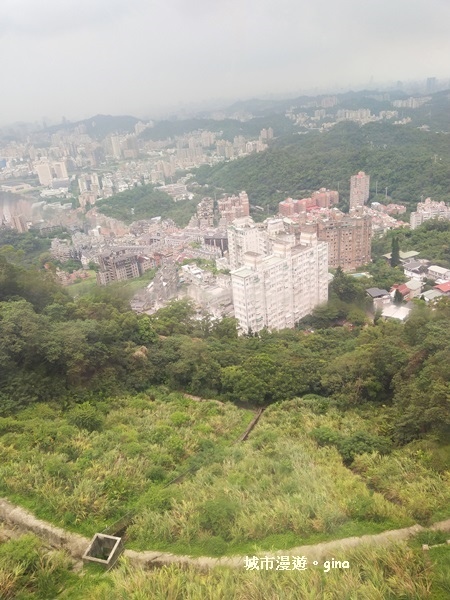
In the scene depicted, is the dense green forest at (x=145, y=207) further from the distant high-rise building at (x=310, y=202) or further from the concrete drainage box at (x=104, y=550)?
the concrete drainage box at (x=104, y=550)

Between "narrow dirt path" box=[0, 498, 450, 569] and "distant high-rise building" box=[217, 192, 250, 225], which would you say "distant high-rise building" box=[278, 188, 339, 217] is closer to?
"distant high-rise building" box=[217, 192, 250, 225]

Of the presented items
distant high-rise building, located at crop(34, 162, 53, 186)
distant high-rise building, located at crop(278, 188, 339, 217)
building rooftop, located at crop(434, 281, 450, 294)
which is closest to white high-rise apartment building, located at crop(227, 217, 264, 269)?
Answer: building rooftop, located at crop(434, 281, 450, 294)

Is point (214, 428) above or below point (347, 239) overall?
above

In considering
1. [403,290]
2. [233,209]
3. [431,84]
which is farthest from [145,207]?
[431,84]

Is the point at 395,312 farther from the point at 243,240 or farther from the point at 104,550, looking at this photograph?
the point at 104,550

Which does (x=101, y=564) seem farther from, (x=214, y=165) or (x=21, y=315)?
(x=214, y=165)

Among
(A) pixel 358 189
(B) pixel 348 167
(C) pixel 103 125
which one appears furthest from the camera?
(C) pixel 103 125
